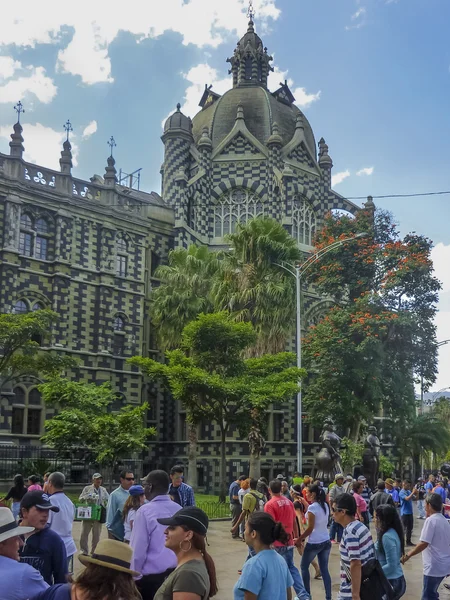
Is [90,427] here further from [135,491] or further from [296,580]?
[296,580]

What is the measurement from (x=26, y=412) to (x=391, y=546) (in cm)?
2988

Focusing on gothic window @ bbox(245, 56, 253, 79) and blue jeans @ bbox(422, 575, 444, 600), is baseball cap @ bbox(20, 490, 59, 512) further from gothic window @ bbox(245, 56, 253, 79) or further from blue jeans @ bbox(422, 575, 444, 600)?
gothic window @ bbox(245, 56, 253, 79)

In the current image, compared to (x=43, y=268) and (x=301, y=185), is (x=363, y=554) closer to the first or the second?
(x=43, y=268)

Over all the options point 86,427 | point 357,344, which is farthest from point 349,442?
point 86,427

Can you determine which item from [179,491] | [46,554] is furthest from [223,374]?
[46,554]

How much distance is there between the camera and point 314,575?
13.4 m

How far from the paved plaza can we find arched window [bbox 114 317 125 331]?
64.4ft

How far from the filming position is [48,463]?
29.3 metres

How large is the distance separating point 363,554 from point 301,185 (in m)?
41.1

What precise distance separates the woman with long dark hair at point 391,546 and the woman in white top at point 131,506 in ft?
11.6

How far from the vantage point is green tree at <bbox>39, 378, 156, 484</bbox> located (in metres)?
27.2

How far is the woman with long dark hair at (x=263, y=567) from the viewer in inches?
204

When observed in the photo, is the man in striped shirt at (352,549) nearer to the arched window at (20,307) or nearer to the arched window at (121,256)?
the arched window at (20,307)

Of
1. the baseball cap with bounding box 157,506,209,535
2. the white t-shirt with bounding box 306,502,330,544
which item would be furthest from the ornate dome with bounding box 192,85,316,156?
the baseball cap with bounding box 157,506,209,535
